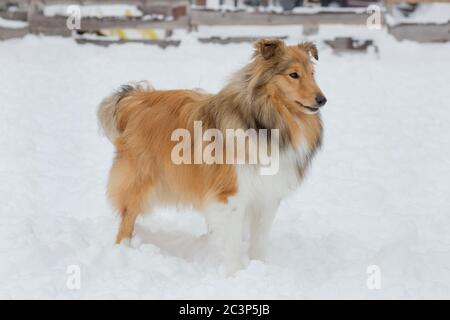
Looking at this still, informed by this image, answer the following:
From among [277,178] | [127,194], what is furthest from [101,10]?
[277,178]

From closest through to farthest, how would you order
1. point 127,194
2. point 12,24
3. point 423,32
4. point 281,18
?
point 127,194, point 423,32, point 281,18, point 12,24

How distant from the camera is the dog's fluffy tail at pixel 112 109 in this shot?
5.31 m

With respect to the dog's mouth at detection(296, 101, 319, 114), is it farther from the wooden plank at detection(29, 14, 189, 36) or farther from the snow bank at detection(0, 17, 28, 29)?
the snow bank at detection(0, 17, 28, 29)

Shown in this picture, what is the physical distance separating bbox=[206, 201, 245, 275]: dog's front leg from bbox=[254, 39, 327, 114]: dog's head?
80cm

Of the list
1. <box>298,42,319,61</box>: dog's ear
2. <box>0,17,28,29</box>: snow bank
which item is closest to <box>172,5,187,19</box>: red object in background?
<box>0,17,28,29</box>: snow bank

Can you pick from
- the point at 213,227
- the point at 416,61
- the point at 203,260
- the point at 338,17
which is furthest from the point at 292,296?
the point at 338,17

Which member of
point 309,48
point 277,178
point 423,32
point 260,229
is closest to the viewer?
point 277,178

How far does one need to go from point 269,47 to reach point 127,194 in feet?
5.19

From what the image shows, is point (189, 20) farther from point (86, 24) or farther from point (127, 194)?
point (127, 194)

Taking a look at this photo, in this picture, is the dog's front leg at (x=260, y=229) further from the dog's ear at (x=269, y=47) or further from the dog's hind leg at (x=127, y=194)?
the dog's ear at (x=269, y=47)

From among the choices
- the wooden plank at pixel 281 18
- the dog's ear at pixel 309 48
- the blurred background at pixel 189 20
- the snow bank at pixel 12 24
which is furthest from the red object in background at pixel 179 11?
the dog's ear at pixel 309 48

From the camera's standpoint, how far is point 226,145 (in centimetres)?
452

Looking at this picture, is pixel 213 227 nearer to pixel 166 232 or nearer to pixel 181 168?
pixel 181 168

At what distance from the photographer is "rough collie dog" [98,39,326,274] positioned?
14.6ft
